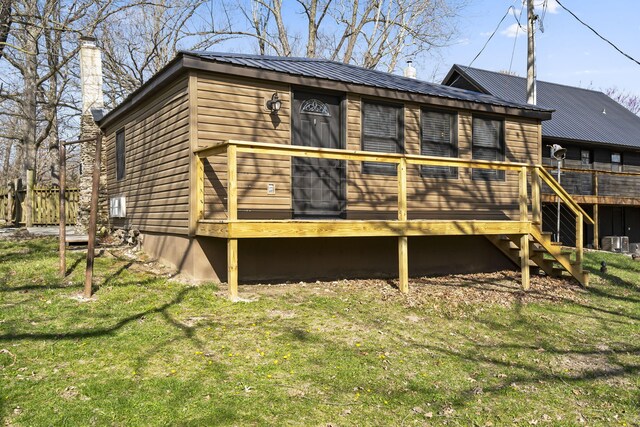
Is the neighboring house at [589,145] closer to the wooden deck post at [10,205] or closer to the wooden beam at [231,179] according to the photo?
the wooden beam at [231,179]

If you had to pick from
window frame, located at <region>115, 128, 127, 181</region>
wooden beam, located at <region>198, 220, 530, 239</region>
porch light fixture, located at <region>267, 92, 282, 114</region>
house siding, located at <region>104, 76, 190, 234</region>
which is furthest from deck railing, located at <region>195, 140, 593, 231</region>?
window frame, located at <region>115, 128, 127, 181</region>

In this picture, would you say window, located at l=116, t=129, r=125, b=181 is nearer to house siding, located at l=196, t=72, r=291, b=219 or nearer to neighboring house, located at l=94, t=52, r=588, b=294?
neighboring house, located at l=94, t=52, r=588, b=294

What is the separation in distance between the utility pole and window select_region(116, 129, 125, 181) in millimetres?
13176

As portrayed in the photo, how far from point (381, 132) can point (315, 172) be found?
164 centimetres

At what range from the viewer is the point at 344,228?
7945 millimetres

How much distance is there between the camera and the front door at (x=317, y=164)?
364 inches

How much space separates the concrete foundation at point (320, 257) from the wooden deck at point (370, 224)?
1.85ft

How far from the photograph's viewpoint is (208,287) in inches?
307

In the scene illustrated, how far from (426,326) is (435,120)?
5.34 m

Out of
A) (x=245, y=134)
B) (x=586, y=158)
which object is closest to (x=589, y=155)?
(x=586, y=158)

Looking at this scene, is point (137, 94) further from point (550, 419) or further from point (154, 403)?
point (550, 419)

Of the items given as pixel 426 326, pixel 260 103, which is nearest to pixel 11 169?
pixel 260 103

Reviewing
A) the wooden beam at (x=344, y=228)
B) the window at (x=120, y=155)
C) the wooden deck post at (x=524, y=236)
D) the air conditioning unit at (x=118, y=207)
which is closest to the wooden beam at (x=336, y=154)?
the wooden deck post at (x=524, y=236)

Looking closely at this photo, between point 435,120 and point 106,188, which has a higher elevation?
point 435,120
